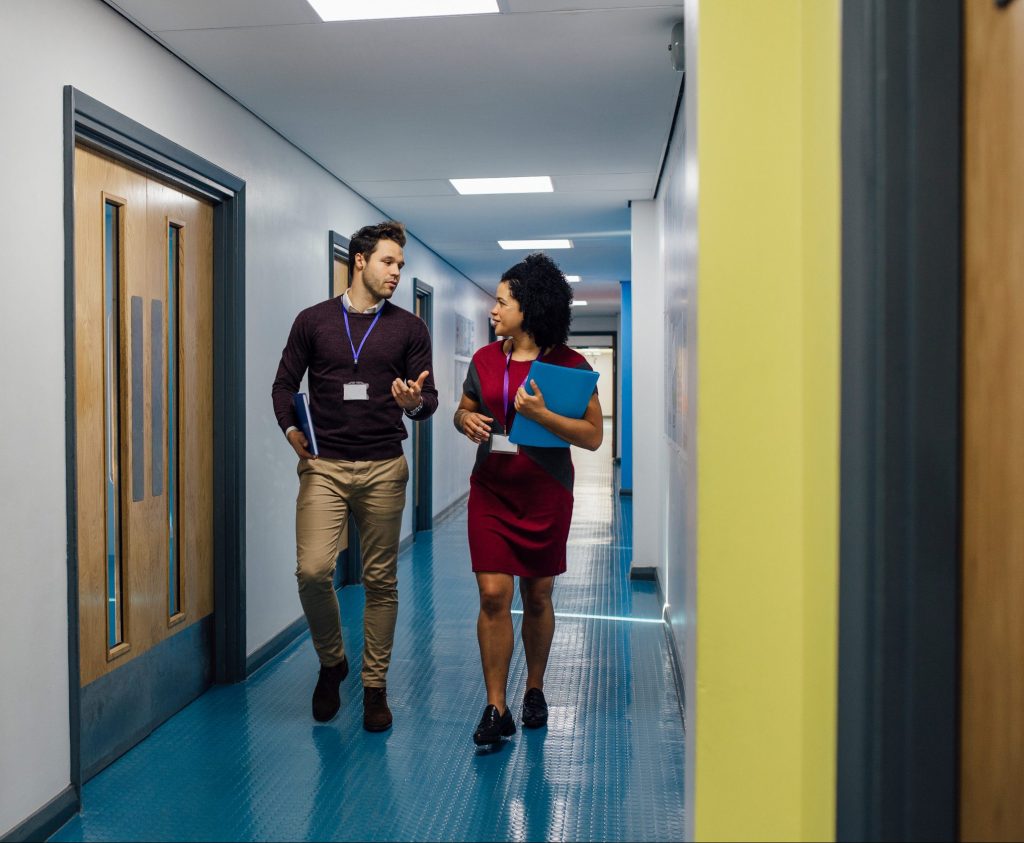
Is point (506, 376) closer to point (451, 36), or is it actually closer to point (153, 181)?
point (451, 36)

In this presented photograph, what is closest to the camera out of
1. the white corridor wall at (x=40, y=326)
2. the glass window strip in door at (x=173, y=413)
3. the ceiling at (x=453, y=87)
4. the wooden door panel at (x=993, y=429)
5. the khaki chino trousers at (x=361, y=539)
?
the wooden door panel at (x=993, y=429)

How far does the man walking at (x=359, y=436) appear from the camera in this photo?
10.1 feet

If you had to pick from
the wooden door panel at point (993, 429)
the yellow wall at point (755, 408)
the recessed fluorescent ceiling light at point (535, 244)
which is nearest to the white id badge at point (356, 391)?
the yellow wall at point (755, 408)

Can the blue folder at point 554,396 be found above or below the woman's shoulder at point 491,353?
below

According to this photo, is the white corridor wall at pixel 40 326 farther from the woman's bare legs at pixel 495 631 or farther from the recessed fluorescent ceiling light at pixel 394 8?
the woman's bare legs at pixel 495 631

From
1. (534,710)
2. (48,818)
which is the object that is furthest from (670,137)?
(48,818)

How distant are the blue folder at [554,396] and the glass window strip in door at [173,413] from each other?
1.33 metres

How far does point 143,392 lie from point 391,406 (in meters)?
0.84

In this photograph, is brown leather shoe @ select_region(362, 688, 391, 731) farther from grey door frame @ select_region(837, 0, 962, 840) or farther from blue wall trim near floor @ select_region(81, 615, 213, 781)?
grey door frame @ select_region(837, 0, 962, 840)

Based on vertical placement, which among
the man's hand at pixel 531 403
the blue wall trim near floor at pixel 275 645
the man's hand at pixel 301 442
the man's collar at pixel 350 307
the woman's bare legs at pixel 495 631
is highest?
the man's collar at pixel 350 307

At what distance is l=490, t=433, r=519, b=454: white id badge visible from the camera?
9.38ft

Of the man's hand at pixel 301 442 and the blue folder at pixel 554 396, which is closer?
the blue folder at pixel 554 396

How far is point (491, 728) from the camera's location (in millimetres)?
2885

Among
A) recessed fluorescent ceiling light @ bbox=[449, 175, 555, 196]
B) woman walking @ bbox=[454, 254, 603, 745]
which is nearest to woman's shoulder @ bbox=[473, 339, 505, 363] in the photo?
woman walking @ bbox=[454, 254, 603, 745]
